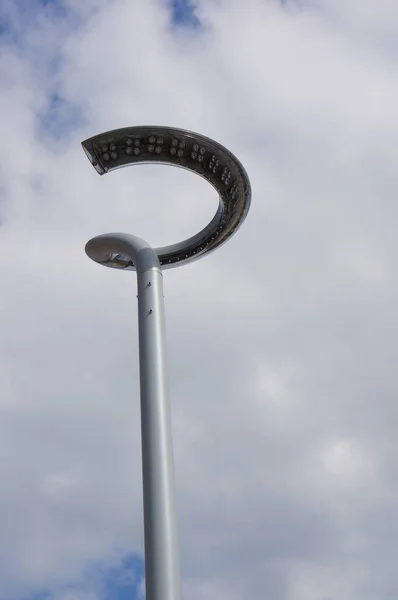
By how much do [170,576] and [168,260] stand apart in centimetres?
852

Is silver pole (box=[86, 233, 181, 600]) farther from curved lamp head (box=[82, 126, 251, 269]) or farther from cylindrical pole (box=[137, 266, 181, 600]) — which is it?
curved lamp head (box=[82, 126, 251, 269])

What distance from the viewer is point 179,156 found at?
56.3 ft

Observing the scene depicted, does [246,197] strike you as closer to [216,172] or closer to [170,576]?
[216,172]

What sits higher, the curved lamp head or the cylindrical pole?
the curved lamp head

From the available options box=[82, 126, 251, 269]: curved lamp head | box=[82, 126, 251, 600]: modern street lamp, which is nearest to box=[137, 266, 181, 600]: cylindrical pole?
box=[82, 126, 251, 600]: modern street lamp

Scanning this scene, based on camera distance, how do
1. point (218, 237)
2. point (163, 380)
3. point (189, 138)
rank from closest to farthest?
point (163, 380), point (189, 138), point (218, 237)

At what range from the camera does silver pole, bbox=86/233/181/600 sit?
12703 millimetres

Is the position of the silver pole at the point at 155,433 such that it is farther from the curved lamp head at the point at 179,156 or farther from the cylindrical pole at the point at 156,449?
the curved lamp head at the point at 179,156

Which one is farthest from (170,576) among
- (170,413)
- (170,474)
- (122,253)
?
(122,253)

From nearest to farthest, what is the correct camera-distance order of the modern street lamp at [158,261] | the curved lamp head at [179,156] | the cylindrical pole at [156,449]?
the cylindrical pole at [156,449] → the modern street lamp at [158,261] → the curved lamp head at [179,156]

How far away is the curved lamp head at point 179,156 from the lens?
54.9 ft

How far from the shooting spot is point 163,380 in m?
14.9

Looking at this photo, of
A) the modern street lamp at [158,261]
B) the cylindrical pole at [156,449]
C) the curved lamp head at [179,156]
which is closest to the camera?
the cylindrical pole at [156,449]

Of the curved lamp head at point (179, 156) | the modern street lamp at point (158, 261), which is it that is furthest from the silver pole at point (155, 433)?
the curved lamp head at point (179, 156)
